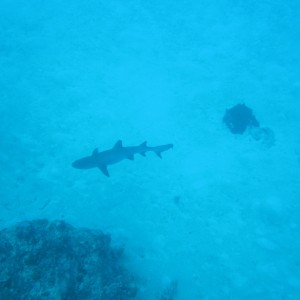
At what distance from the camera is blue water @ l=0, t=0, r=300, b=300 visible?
9102 mm

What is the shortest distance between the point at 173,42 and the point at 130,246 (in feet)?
33.1

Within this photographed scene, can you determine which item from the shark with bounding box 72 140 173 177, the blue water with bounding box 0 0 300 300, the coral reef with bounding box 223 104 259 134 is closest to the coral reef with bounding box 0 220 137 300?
the blue water with bounding box 0 0 300 300

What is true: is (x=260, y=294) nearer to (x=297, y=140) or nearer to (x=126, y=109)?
(x=297, y=140)

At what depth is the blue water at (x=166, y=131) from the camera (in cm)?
910

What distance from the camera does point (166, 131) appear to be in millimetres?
11453

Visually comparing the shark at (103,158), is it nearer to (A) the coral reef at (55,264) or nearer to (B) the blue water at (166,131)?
(B) the blue water at (166,131)

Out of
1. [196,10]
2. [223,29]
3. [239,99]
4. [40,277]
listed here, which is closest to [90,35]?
[196,10]

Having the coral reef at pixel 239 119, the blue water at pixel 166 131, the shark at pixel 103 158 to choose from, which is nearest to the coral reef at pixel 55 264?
the blue water at pixel 166 131

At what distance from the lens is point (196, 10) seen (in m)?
15.3

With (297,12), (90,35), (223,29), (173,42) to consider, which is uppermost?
(297,12)

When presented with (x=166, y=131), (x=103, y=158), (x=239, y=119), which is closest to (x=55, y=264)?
(x=103, y=158)

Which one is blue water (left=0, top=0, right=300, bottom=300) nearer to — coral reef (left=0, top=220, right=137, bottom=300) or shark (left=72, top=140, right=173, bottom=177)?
shark (left=72, top=140, right=173, bottom=177)

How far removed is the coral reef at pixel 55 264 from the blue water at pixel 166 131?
213 centimetres

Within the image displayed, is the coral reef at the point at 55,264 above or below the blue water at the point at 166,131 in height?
below
